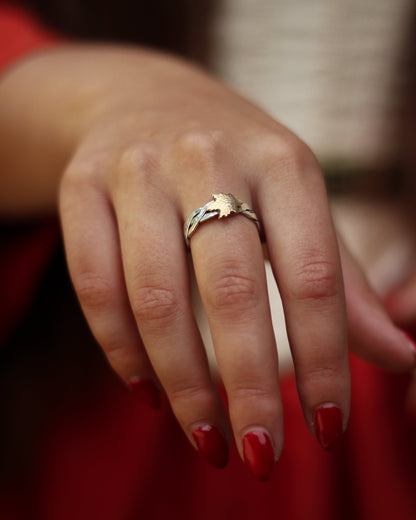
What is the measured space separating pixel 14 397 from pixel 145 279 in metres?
0.58

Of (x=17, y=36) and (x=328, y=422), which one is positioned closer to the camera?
(x=328, y=422)

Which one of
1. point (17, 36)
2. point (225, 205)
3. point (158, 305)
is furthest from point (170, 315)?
point (17, 36)

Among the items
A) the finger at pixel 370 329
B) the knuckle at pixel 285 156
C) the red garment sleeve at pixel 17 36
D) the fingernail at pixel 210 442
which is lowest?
the fingernail at pixel 210 442

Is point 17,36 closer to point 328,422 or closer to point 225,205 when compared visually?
point 225,205

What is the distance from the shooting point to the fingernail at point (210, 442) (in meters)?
0.45

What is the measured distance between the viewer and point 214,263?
0.43 metres

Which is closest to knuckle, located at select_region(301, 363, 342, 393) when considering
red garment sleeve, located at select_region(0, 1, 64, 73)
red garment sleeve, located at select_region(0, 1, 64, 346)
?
red garment sleeve, located at select_region(0, 1, 64, 346)

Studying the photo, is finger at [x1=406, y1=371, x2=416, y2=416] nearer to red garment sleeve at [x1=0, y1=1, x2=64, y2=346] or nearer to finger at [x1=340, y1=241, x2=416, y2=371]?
finger at [x1=340, y1=241, x2=416, y2=371]

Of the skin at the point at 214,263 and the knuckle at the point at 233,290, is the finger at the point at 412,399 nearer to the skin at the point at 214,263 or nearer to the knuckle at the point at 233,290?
the skin at the point at 214,263

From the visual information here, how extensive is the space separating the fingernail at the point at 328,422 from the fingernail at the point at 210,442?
0.10 meters

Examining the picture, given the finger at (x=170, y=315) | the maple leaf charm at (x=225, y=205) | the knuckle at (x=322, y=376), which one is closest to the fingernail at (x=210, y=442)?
the finger at (x=170, y=315)

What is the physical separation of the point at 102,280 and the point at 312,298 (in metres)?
0.22

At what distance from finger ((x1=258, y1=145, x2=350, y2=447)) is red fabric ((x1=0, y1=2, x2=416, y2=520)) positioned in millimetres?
340

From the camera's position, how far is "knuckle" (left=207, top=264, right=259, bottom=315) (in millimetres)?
414
